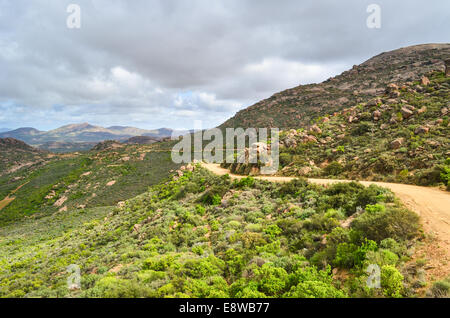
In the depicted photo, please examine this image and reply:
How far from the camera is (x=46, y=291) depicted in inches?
293

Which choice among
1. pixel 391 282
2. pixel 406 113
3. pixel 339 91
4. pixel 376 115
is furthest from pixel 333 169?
pixel 339 91

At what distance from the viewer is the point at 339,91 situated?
66.9 meters

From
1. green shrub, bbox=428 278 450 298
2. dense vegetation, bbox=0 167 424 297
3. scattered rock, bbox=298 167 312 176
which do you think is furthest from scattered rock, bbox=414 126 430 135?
green shrub, bbox=428 278 450 298

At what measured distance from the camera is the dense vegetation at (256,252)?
18.7ft

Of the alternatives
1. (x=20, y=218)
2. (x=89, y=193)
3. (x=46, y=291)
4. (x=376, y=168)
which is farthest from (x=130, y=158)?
(x=376, y=168)

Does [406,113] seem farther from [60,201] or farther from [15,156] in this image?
[15,156]

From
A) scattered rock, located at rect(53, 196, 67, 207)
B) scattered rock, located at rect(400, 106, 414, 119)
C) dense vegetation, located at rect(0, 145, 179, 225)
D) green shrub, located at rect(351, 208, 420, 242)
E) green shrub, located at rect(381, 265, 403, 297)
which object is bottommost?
scattered rock, located at rect(53, 196, 67, 207)

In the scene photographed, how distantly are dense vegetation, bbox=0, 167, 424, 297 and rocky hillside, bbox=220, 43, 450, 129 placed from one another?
48.1m

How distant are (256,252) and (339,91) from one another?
7540cm

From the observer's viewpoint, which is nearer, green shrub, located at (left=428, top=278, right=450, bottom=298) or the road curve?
green shrub, located at (left=428, top=278, right=450, bottom=298)

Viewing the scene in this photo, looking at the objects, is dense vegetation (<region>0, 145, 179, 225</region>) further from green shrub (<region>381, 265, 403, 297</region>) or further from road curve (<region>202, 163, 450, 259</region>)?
green shrub (<region>381, 265, 403, 297</region>)

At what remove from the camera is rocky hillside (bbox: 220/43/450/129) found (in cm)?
5619
